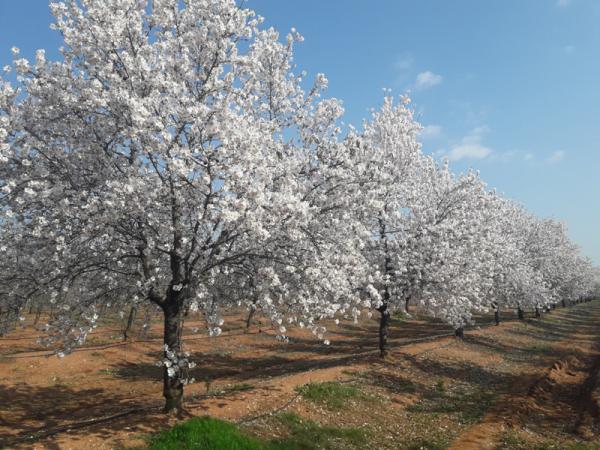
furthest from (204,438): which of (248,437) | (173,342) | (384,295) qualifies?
(384,295)

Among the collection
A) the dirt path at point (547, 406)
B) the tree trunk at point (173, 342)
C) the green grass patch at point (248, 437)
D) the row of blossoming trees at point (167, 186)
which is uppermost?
the row of blossoming trees at point (167, 186)

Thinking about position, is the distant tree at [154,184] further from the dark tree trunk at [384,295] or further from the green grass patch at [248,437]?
the dark tree trunk at [384,295]

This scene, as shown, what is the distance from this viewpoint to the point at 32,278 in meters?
12.9

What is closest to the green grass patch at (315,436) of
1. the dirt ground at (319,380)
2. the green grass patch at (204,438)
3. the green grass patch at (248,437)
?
the green grass patch at (248,437)

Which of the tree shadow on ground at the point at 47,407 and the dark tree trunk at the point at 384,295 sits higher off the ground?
the dark tree trunk at the point at 384,295

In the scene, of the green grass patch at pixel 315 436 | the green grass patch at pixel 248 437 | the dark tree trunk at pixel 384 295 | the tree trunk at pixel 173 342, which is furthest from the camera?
the dark tree trunk at pixel 384 295

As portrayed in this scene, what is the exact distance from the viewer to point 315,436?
15.5 m

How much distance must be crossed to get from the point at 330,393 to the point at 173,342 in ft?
26.3

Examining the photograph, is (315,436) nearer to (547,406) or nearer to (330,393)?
(330,393)

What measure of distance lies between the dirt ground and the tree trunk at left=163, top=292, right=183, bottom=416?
0.57m

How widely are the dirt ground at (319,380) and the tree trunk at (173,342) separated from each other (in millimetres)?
574

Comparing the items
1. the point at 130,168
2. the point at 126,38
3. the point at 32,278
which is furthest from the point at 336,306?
the point at 126,38

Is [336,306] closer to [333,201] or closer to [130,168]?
[333,201]

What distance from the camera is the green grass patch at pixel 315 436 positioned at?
14.7 meters
